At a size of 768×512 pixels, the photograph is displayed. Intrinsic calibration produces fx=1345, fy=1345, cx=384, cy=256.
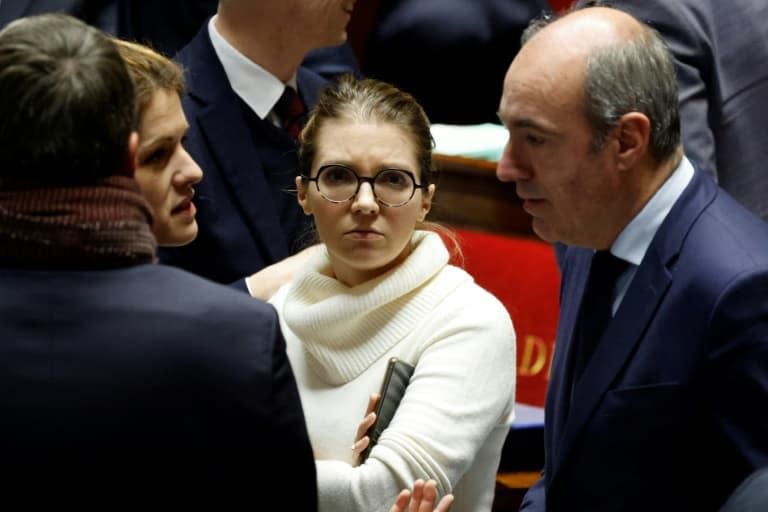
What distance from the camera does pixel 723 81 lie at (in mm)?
2812

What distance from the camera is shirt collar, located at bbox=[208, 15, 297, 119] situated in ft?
10.2

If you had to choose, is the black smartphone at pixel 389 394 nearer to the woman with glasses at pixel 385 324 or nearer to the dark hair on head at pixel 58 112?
the woman with glasses at pixel 385 324

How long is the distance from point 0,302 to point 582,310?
3.66 feet

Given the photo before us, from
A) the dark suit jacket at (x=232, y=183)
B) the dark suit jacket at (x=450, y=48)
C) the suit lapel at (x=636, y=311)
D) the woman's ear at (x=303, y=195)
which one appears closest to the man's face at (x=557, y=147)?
the suit lapel at (x=636, y=311)

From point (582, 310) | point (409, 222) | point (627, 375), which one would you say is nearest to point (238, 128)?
point (409, 222)

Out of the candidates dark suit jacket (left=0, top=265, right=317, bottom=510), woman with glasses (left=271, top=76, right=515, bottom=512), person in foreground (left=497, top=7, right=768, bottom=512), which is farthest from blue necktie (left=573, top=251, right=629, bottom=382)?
dark suit jacket (left=0, top=265, right=317, bottom=510)

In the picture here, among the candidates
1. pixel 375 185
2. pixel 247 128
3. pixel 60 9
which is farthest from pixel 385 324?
pixel 60 9

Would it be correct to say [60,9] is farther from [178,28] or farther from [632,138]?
[632,138]

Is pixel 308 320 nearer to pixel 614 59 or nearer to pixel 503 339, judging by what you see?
pixel 503 339

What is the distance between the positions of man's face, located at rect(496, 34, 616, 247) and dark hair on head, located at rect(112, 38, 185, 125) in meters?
0.60

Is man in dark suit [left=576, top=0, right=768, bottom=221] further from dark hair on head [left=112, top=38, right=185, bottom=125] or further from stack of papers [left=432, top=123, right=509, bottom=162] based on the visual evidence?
Result: stack of papers [left=432, top=123, right=509, bottom=162]

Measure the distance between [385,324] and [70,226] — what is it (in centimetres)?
78

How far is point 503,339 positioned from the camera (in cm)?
224

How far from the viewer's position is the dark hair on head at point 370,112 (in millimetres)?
2373
